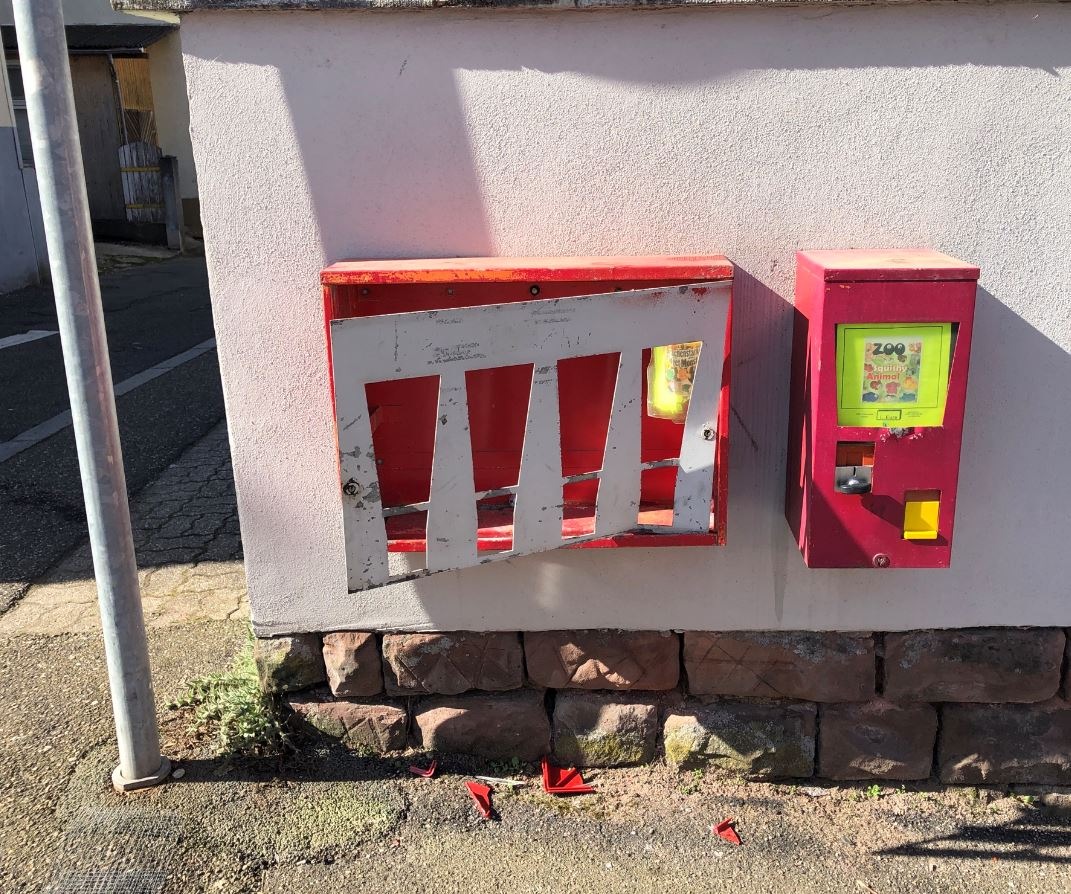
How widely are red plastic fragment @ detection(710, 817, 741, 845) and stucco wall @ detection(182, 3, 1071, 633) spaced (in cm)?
74

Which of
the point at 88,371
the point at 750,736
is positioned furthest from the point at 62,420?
the point at 750,736

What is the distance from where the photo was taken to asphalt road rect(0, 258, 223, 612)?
15.6 ft

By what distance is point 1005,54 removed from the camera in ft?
8.25

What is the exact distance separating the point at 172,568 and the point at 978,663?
3313 mm

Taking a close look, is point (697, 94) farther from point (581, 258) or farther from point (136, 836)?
point (136, 836)

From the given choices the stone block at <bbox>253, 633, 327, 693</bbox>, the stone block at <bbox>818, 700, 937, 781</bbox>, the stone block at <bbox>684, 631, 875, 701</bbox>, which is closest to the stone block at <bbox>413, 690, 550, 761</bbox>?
the stone block at <bbox>253, 633, 327, 693</bbox>

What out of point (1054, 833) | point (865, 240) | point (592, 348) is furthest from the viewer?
point (1054, 833)

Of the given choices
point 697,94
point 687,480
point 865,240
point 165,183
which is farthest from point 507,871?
point 165,183

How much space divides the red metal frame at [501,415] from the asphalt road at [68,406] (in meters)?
2.26

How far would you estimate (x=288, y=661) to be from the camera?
3.02 metres

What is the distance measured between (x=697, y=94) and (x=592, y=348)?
0.76m

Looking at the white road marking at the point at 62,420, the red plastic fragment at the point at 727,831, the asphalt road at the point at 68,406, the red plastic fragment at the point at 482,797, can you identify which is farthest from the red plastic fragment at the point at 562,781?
the white road marking at the point at 62,420

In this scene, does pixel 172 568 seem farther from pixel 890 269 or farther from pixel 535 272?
pixel 890 269

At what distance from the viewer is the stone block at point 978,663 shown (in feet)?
9.46
